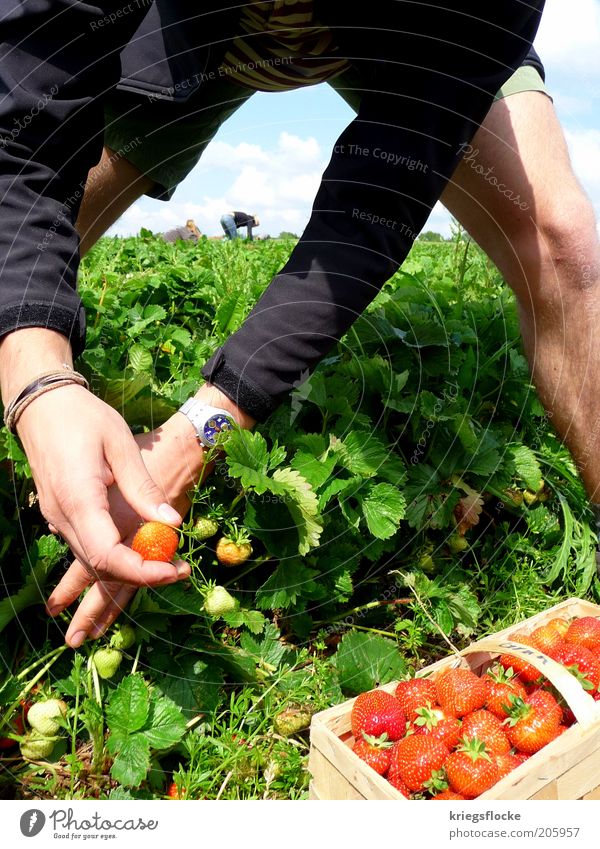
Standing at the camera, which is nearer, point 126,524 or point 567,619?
point 126,524

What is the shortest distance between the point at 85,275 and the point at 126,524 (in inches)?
86.4

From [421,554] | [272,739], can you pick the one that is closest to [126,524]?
[272,739]

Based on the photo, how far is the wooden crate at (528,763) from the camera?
1.30 m

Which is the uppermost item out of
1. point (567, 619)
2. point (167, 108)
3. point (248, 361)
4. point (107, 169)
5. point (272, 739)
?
point (167, 108)

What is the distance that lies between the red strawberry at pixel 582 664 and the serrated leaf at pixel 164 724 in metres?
0.89

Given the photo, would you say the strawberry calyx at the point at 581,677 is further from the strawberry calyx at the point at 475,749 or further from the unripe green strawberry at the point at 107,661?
the unripe green strawberry at the point at 107,661

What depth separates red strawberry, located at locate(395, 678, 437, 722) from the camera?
1.52 meters

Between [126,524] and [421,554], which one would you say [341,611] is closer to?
[421,554]

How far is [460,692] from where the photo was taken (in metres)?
1.54

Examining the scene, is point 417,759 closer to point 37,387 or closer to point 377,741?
point 377,741

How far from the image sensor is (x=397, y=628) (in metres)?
1.93

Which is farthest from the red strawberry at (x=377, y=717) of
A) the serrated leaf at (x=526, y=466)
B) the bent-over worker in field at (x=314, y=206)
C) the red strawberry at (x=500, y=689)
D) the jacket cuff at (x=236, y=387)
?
the serrated leaf at (x=526, y=466)

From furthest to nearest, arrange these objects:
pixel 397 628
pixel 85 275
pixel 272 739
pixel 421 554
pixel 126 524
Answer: pixel 85 275 < pixel 421 554 < pixel 397 628 < pixel 272 739 < pixel 126 524
